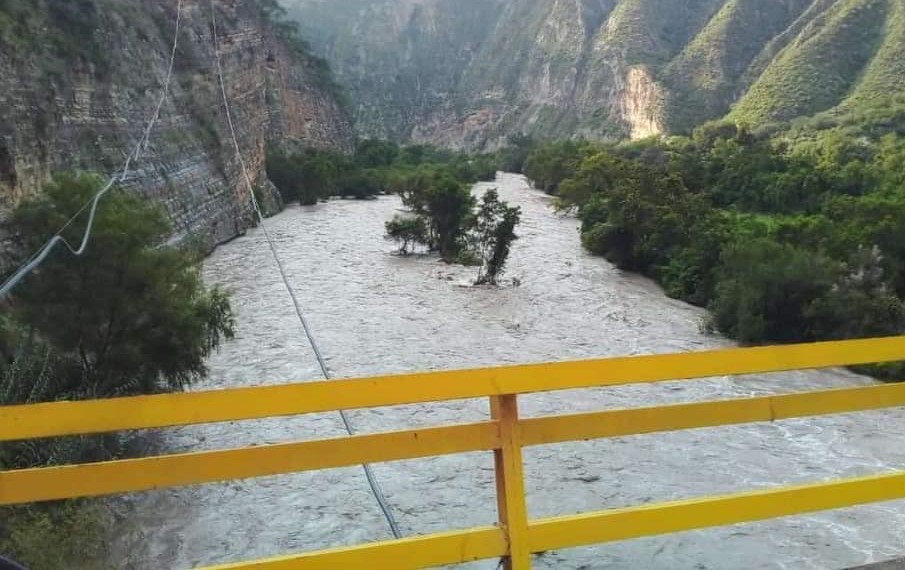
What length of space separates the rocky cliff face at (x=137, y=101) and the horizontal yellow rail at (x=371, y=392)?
11424 millimetres

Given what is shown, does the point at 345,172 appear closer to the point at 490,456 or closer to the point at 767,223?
the point at 767,223

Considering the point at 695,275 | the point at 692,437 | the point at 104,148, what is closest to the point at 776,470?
the point at 692,437

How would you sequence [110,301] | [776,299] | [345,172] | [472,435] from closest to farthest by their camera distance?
[472,435] < [110,301] < [776,299] < [345,172]

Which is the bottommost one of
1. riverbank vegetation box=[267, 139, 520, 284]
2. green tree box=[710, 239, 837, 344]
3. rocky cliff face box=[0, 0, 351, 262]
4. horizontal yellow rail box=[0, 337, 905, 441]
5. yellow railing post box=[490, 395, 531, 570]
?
green tree box=[710, 239, 837, 344]

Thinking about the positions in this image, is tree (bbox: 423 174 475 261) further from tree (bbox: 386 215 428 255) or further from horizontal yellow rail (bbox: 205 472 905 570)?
horizontal yellow rail (bbox: 205 472 905 570)

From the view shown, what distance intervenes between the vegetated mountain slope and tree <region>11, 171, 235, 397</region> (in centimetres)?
4063

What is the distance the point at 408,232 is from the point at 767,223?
37.1 feet

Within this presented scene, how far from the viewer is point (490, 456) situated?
29.7ft

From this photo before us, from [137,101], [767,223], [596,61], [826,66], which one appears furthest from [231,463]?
[596,61]

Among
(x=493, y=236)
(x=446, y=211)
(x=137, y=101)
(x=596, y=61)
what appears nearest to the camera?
(x=137, y=101)

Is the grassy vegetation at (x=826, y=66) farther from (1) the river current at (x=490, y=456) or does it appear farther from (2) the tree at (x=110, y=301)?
(2) the tree at (x=110, y=301)

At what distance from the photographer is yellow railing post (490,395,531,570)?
2102mm

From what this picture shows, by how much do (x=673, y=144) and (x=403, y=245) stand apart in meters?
25.4

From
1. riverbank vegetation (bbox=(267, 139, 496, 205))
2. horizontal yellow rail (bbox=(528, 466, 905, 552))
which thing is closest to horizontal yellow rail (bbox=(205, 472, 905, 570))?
horizontal yellow rail (bbox=(528, 466, 905, 552))
